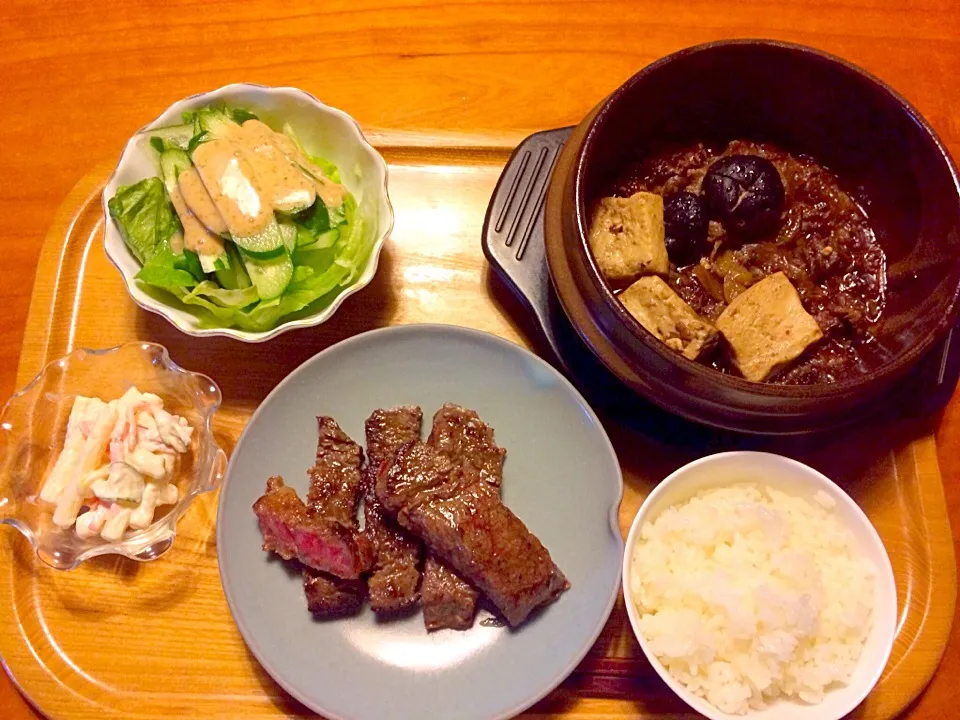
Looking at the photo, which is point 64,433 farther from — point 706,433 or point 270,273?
point 706,433

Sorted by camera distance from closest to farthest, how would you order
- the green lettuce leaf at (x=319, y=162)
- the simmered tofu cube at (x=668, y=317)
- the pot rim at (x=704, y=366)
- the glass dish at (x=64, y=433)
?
the pot rim at (x=704, y=366)
the simmered tofu cube at (x=668, y=317)
the glass dish at (x=64, y=433)
the green lettuce leaf at (x=319, y=162)

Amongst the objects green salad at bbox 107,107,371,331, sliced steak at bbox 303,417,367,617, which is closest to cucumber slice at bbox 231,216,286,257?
green salad at bbox 107,107,371,331

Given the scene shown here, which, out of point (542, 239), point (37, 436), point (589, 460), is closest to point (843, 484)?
point (589, 460)

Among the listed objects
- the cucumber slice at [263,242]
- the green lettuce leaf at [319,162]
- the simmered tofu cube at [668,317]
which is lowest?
the cucumber slice at [263,242]

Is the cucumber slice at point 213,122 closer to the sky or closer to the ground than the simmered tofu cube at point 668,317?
closer to the sky

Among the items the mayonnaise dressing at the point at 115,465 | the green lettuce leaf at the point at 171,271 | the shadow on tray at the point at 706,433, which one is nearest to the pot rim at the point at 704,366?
the shadow on tray at the point at 706,433

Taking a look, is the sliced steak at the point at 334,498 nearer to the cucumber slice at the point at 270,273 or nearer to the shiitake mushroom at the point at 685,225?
the cucumber slice at the point at 270,273
